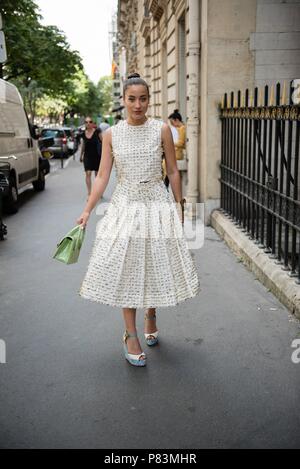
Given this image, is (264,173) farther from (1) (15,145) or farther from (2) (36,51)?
(2) (36,51)

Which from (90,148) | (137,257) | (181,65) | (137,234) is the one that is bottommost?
(137,257)

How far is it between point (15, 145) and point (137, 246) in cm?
860

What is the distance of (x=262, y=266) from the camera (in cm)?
562

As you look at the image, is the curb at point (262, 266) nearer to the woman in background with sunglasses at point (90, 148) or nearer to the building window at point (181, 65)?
the woman in background with sunglasses at point (90, 148)

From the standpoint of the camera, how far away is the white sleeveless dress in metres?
3.66

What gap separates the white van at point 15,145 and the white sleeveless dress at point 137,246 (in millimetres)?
6582

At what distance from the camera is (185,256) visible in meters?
3.79

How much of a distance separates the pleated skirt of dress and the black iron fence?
160 cm

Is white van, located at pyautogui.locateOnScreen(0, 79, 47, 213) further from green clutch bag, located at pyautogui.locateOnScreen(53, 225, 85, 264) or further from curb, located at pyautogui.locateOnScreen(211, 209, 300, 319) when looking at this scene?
green clutch bag, located at pyautogui.locateOnScreen(53, 225, 85, 264)

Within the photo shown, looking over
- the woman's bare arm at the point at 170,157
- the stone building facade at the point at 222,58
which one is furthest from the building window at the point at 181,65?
the woman's bare arm at the point at 170,157

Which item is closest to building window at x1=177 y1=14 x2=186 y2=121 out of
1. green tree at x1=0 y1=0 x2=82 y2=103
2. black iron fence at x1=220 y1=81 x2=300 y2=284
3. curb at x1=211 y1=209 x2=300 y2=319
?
black iron fence at x1=220 y1=81 x2=300 y2=284

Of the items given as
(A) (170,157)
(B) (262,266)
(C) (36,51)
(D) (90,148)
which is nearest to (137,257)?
(A) (170,157)

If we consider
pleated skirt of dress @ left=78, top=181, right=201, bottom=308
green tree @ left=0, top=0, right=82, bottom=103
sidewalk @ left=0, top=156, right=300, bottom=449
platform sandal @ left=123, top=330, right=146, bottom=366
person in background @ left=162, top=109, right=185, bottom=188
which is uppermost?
green tree @ left=0, top=0, right=82, bottom=103
